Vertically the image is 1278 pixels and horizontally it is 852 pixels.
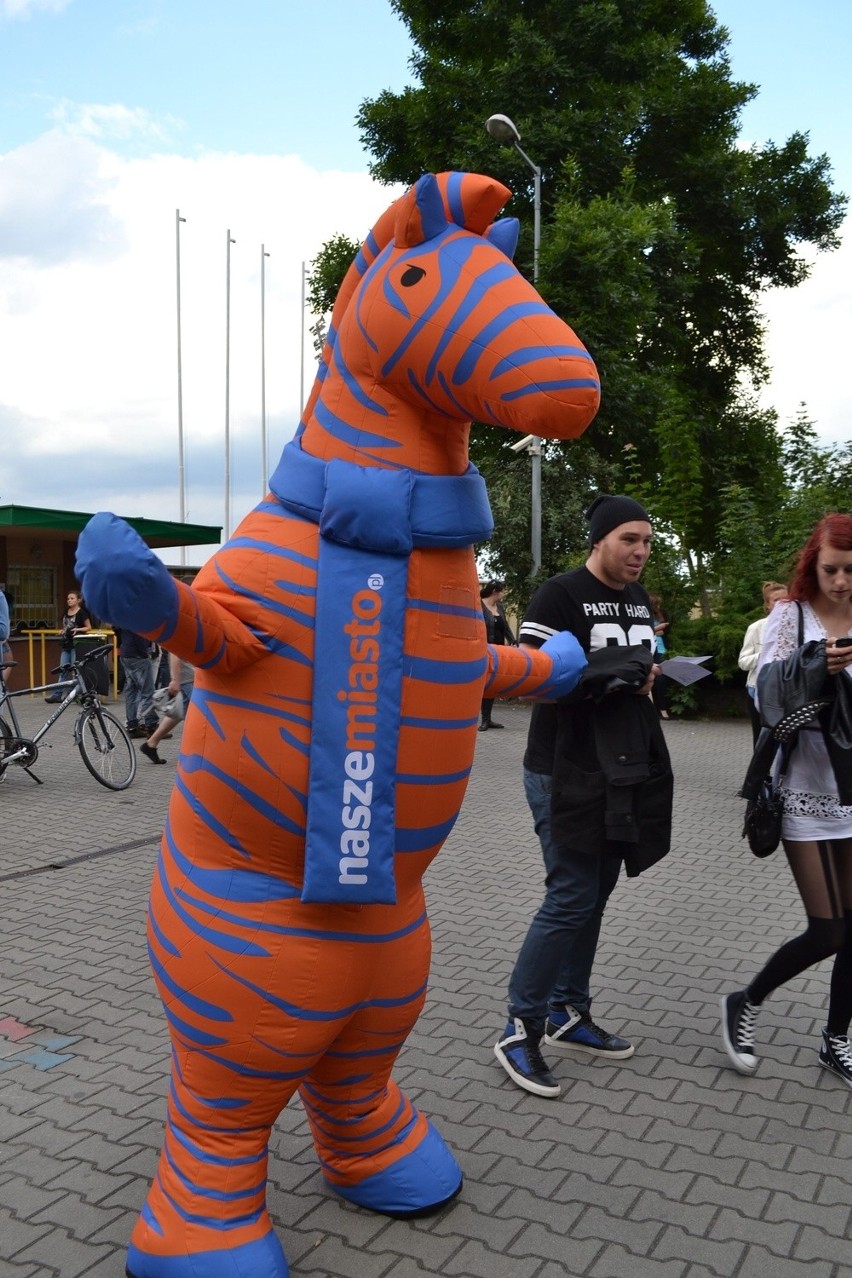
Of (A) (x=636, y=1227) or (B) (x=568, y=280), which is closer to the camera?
(A) (x=636, y=1227)

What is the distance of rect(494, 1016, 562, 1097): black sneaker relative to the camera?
3682 mm

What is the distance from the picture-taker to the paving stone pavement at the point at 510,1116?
112 inches

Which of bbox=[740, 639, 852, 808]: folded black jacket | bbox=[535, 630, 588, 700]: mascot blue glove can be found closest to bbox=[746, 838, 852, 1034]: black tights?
bbox=[740, 639, 852, 808]: folded black jacket

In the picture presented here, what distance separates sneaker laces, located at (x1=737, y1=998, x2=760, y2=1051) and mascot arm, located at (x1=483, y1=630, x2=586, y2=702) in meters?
1.42

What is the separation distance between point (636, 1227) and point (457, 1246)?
1.59 ft

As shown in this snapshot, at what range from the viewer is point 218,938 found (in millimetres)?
2467

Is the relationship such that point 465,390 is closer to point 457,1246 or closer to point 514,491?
point 457,1246

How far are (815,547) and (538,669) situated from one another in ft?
3.78

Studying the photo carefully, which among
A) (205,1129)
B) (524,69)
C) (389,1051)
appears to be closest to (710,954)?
(389,1051)

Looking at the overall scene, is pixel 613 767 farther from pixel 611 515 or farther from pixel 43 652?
pixel 43 652

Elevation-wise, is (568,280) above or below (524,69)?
below

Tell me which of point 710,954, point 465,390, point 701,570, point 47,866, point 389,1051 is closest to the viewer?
point 465,390

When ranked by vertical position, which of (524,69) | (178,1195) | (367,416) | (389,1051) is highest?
(524,69)

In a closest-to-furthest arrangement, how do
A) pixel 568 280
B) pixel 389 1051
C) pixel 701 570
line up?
Result: 1. pixel 389 1051
2. pixel 701 570
3. pixel 568 280
